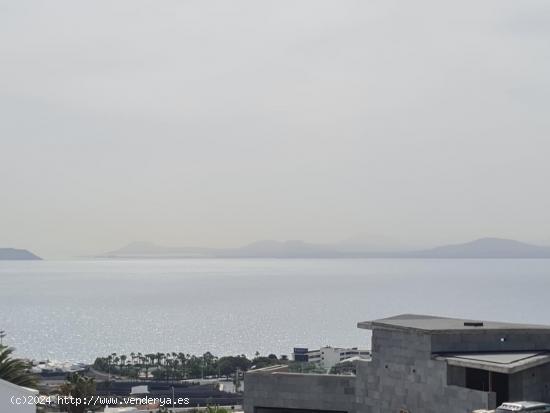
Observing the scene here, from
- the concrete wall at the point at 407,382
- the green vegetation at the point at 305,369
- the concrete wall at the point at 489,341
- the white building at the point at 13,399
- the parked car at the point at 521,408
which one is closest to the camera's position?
the white building at the point at 13,399

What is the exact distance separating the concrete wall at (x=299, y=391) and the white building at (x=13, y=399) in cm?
1726

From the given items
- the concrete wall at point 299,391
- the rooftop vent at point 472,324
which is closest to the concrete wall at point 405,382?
the concrete wall at point 299,391

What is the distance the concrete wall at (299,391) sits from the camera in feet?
119

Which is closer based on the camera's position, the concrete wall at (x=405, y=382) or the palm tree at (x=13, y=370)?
the palm tree at (x=13, y=370)

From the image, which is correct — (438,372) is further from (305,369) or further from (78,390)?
(78,390)

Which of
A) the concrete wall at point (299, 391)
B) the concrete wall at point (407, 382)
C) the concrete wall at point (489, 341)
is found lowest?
the concrete wall at point (299, 391)

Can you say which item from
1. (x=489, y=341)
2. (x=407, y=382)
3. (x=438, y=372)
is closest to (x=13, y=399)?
(x=438, y=372)

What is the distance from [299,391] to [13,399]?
18.0m

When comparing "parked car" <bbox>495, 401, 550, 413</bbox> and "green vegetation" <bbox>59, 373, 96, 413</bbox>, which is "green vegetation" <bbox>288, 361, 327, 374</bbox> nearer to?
"green vegetation" <bbox>59, 373, 96, 413</bbox>

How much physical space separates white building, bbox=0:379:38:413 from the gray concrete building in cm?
1659

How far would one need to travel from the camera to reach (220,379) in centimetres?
11381

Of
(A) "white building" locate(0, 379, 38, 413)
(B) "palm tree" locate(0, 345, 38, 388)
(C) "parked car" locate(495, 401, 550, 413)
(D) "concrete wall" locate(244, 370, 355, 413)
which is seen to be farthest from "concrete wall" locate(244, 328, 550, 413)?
(A) "white building" locate(0, 379, 38, 413)

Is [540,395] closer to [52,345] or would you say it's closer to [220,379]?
[220,379]

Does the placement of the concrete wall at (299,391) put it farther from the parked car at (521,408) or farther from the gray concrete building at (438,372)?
the parked car at (521,408)
